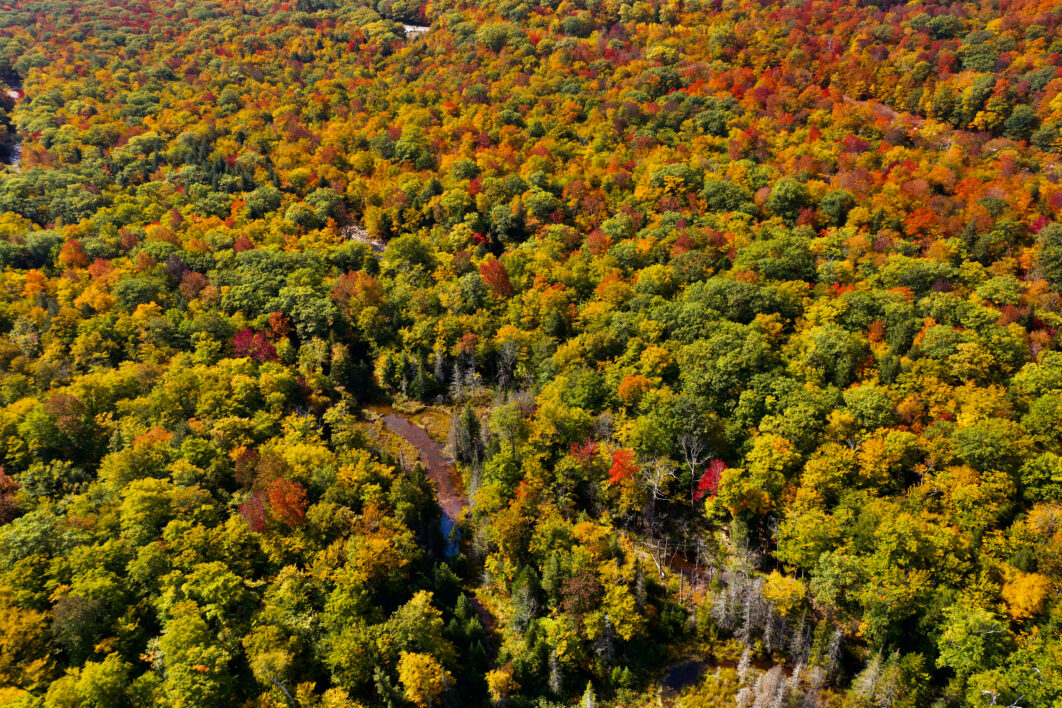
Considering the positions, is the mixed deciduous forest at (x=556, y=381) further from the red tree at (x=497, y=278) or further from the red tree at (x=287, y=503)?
the red tree at (x=497, y=278)

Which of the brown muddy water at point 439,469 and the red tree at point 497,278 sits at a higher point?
the red tree at point 497,278

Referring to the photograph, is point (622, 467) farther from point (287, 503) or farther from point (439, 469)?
point (287, 503)

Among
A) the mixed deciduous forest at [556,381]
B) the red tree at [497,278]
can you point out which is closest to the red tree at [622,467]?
the mixed deciduous forest at [556,381]

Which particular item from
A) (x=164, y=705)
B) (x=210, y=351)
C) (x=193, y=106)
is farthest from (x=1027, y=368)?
(x=193, y=106)

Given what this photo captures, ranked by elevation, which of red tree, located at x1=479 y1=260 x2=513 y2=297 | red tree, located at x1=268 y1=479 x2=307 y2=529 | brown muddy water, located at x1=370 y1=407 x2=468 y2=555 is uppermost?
red tree, located at x1=479 y1=260 x2=513 y2=297

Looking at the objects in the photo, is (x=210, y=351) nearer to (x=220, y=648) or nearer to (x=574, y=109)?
(x=220, y=648)

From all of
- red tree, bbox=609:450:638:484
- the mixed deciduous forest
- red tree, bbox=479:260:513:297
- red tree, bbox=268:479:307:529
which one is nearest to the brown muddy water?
the mixed deciduous forest

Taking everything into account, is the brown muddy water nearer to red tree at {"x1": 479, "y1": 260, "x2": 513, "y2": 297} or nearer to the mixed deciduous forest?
the mixed deciduous forest

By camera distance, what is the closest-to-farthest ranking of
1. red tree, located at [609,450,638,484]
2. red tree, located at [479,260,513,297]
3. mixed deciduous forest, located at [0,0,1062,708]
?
mixed deciduous forest, located at [0,0,1062,708]
red tree, located at [609,450,638,484]
red tree, located at [479,260,513,297]
